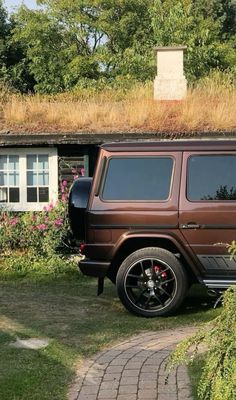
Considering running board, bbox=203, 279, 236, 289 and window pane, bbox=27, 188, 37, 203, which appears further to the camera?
window pane, bbox=27, 188, 37, 203

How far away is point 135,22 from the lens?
138 feet

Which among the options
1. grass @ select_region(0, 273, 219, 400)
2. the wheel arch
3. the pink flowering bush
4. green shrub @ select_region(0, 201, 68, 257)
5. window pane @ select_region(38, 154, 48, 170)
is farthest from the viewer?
window pane @ select_region(38, 154, 48, 170)

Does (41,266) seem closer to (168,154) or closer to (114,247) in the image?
(114,247)

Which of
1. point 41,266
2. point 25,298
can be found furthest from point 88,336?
point 41,266

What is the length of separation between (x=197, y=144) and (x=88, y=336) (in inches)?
102

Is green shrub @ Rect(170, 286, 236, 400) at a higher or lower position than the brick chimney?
lower

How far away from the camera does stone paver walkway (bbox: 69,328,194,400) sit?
4.54 m

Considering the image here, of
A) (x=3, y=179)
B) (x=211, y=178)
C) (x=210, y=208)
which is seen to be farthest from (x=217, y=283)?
(x=3, y=179)

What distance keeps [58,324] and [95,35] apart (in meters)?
39.9

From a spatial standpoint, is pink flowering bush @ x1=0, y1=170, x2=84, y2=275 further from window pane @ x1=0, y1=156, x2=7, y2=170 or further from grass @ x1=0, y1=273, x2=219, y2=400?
window pane @ x1=0, y1=156, x2=7, y2=170

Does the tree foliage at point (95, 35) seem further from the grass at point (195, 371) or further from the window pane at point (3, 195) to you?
the grass at point (195, 371)

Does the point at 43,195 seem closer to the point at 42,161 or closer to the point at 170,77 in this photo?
the point at 42,161

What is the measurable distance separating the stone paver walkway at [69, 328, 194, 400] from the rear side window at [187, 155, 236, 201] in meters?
1.83

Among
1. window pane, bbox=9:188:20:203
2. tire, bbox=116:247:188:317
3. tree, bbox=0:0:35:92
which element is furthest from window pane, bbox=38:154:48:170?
tree, bbox=0:0:35:92
